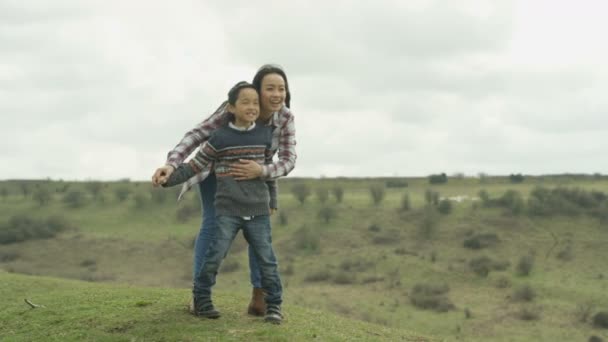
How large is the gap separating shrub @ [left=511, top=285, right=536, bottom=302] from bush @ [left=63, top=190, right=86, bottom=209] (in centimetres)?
3970

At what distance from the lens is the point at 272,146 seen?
8.15 m

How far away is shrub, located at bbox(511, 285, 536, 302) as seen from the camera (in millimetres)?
37781

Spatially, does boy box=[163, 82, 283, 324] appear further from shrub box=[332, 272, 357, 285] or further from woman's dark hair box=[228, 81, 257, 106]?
shrub box=[332, 272, 357, 285]

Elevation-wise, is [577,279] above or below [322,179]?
below

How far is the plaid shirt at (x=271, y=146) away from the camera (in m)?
7.82

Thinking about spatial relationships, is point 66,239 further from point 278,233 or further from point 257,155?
point 257,155

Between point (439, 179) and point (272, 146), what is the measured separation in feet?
240

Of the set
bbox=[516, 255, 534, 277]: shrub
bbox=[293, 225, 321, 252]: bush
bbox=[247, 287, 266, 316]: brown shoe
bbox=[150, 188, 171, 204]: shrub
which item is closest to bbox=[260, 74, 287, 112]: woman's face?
bbox=[247, 287, 266, 316]: brown shoe

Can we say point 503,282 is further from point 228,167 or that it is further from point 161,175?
point 161,175

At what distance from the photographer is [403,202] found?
201 ft

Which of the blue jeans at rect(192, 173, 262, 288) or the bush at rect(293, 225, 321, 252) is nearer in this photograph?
the blue jeans at rect(192, 173, 262, 288)

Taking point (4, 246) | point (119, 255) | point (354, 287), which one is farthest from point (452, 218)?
point (4, 246)

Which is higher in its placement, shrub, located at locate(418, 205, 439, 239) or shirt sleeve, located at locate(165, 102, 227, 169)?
shirt sleeve, located at locate(165, 102, 227, 169)

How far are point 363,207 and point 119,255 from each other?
2008 centimetres
